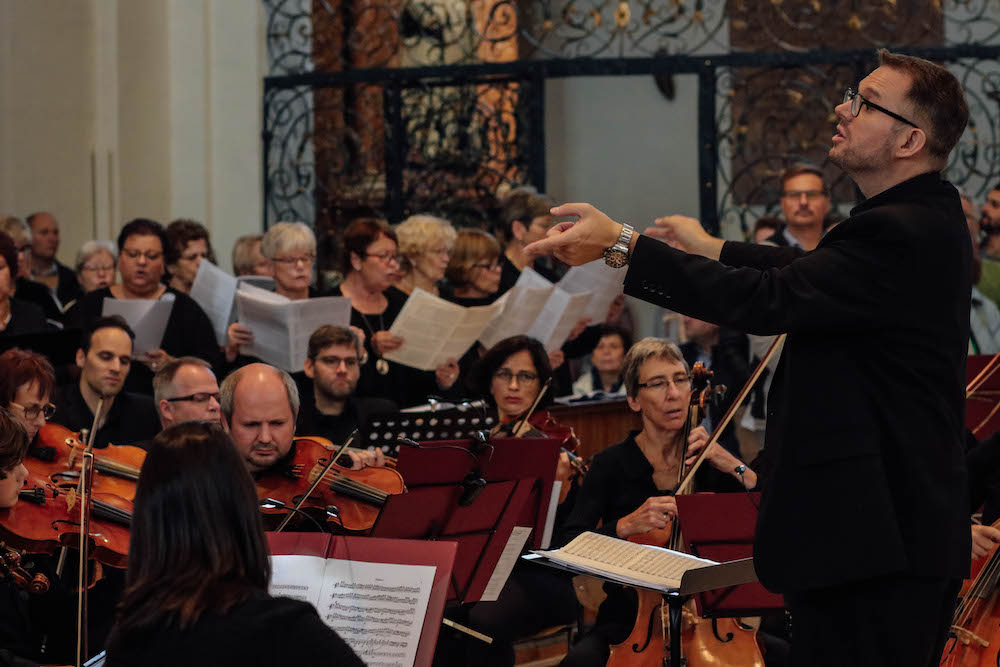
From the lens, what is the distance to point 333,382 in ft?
16.1

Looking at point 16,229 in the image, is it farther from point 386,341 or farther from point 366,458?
point 366,458

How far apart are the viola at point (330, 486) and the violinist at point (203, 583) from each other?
1721 millimetres

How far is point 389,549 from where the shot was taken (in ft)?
9.29

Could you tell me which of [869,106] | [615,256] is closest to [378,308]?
[615,256]

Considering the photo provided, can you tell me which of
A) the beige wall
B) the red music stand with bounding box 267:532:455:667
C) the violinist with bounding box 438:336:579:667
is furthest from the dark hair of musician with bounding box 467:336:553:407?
the beige wall

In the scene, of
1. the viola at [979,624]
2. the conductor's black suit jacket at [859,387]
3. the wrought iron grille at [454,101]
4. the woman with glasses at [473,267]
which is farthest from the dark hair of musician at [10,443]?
the wrought iron grille at [454,101]

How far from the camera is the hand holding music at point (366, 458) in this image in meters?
4.04

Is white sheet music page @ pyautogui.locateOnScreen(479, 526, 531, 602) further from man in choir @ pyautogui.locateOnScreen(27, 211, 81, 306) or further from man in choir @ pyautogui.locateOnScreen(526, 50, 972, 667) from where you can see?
man in choir @ pyautogui.locateOnScreen(27, 211, 81, 306)

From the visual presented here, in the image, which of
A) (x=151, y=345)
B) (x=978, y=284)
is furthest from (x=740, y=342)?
(x=151, y=345)

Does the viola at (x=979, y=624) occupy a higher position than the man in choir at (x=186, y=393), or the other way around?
the man in choir at (x=186, y=393)

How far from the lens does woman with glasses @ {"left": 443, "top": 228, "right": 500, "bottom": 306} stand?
596 cm

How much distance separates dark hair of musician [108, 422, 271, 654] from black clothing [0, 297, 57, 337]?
330cm

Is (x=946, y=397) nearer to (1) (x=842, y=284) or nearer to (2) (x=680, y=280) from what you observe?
(1) (x=842, y=284)

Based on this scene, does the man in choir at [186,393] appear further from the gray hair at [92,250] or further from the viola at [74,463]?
the gray hair at [92,250]
